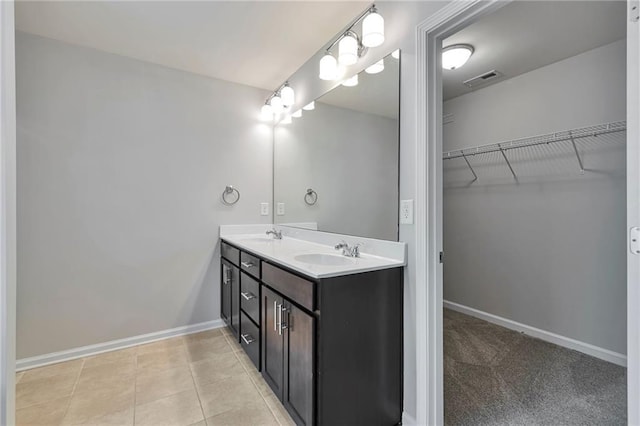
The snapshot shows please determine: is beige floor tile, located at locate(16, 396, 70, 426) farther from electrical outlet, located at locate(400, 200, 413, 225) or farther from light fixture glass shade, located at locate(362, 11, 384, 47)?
light fixture glass shade, located at locate(362, 11, 384, 47)

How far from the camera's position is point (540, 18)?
1.77 metres

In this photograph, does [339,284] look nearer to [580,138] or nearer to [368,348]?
[368,348]

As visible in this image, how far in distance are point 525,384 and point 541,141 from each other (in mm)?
1900

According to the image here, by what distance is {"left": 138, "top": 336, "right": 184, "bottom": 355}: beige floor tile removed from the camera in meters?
2.30

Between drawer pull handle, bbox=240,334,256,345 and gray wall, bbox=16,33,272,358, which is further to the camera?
gray wall, bbox=16,33,272,358

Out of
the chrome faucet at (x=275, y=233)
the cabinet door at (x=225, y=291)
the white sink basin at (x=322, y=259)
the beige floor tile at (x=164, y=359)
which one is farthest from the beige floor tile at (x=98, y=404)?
the chrome faucet at (x=275, y=233)

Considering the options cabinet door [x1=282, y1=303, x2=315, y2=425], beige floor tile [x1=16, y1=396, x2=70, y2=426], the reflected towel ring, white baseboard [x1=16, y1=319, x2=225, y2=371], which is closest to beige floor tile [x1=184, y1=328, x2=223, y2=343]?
white baseboard [x1=16, y1=319, x2=225, y2=371]

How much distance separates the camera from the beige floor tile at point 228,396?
5.34 ft

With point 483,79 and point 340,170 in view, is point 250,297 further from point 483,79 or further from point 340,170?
point 483,79

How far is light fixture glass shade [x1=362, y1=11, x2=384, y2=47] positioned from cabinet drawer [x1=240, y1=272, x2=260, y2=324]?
1.57 m

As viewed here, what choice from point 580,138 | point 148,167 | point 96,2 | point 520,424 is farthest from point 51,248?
point 580,138

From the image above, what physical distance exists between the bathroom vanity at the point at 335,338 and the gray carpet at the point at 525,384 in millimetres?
492

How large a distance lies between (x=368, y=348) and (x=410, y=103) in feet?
4.09
